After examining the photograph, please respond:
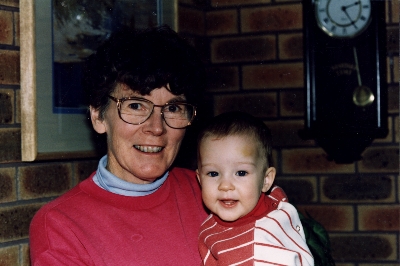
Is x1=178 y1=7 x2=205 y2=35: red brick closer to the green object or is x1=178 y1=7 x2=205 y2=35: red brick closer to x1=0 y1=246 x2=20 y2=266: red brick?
the green object

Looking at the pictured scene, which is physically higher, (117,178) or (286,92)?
(286,92)

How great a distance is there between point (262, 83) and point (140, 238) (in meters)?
1.29

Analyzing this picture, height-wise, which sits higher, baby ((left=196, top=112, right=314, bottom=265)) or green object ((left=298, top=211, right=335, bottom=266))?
baby ((left=196, top=112, right=314, bottom=265))

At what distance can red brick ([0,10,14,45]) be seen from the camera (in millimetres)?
1782

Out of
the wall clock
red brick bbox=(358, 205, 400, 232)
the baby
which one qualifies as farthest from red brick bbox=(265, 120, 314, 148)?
the baby

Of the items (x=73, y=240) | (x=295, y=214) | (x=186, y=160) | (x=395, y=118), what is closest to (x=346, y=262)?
(x=395, y=118)

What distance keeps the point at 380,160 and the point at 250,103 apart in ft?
2.11

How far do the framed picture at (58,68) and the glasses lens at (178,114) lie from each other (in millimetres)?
399

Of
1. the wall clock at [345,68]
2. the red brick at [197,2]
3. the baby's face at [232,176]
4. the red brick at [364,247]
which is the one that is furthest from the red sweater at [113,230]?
the red brick at [197,2]

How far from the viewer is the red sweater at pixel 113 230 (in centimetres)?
154

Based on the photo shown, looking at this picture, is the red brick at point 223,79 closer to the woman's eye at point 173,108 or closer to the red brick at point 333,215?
the red brick at point 333,215

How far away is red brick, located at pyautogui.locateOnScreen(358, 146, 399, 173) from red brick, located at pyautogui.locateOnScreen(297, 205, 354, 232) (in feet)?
0.67

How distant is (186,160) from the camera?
Result: 271cm

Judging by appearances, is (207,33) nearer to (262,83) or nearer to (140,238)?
(262,83)
